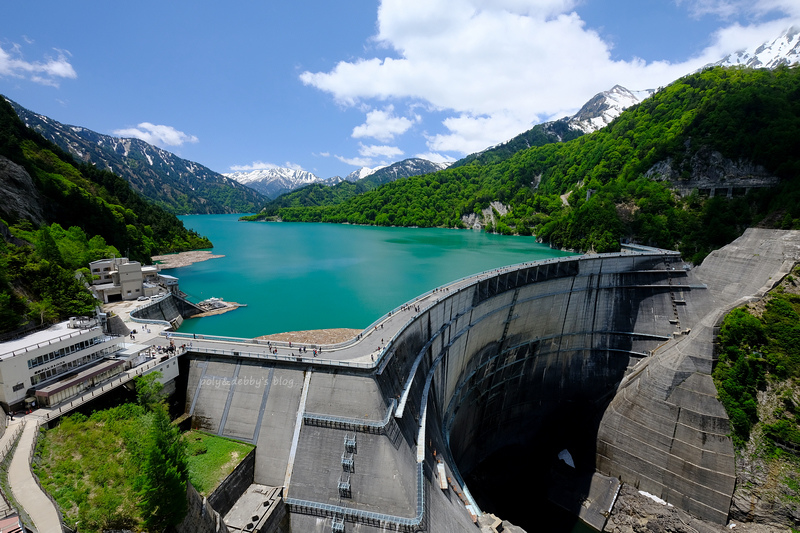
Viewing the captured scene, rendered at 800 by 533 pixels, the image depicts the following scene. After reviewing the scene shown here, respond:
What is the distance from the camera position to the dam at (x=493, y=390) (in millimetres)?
15508

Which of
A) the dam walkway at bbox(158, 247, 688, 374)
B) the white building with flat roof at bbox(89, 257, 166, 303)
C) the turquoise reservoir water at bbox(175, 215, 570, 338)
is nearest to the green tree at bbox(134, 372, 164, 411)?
the dam walkway at bbox(158, 247, 688, 374)

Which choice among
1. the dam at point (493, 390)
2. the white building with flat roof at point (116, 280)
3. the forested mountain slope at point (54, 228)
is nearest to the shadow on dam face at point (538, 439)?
the dam at point (493, 390)

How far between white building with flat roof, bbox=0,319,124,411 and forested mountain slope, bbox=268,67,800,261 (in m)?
62.3

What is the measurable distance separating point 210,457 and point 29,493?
6.01 meters

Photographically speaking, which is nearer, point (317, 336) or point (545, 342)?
point (545, 342)

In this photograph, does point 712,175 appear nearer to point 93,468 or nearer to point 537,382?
point 537,382

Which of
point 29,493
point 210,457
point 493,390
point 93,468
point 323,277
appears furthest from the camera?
point 323,277

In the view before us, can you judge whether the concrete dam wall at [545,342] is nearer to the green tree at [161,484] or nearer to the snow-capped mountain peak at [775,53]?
the green tree at [161,484]

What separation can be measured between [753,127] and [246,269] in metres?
92.4

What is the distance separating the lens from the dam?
15508 mm

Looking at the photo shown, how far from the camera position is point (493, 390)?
32031 mm

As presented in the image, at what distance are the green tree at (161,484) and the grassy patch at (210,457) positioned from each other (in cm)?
266

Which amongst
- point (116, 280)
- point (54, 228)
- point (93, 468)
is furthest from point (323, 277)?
point (93, 468)

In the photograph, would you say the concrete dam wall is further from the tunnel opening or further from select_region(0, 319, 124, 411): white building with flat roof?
select_region(0, 319, 124, 411): white building with flat roof
